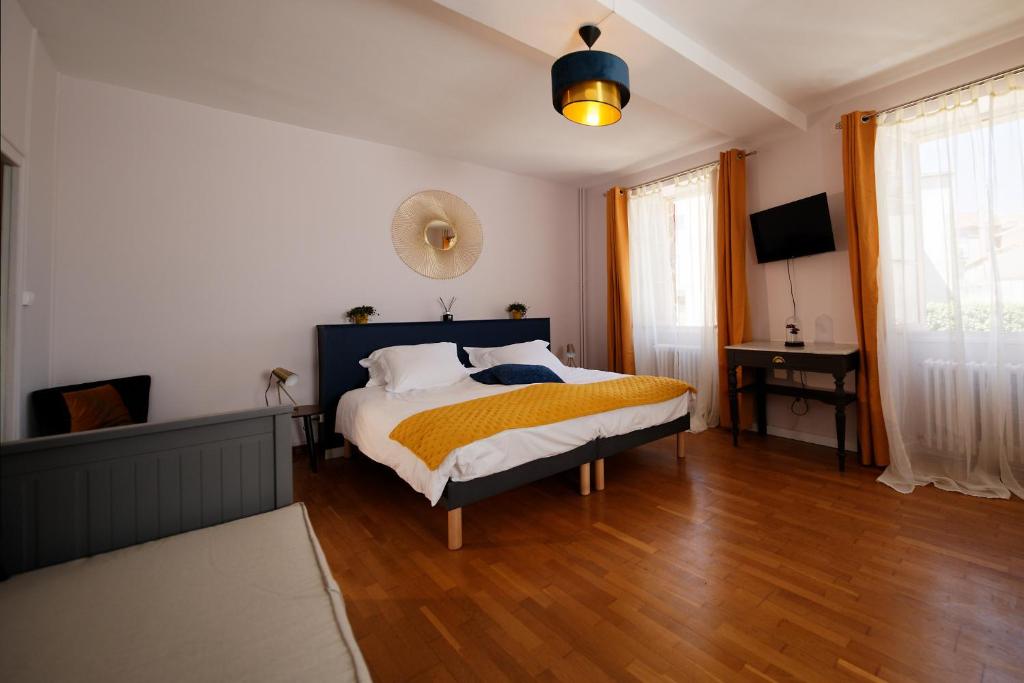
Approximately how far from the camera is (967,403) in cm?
260

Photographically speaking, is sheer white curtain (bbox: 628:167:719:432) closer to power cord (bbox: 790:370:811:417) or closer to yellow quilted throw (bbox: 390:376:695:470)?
power cord (bbox: 790:370:811:417)

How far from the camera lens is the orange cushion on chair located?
2.31 meters

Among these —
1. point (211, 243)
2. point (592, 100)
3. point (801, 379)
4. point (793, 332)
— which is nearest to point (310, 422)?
point (211, 243)

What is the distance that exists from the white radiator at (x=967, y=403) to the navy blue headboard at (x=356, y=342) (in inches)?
130

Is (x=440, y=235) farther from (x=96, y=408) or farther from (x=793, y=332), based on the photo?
(x=793, y=332)

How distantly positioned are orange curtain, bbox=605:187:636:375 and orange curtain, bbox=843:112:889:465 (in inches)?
77.0

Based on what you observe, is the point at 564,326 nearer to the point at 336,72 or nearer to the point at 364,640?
the point at 336,72

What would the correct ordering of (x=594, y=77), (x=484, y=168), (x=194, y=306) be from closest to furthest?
(x=594, y=77)
(x=194, y=306)
(x=484, y=168)

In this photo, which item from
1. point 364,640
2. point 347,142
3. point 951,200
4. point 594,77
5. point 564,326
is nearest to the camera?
point 364,640

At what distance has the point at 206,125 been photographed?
308 cm

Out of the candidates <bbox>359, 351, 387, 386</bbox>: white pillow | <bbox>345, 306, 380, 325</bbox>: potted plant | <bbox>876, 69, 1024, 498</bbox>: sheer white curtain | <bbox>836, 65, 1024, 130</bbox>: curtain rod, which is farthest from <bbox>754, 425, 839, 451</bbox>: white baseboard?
<bbox>345, 306, 380, 325</bbox>: potted plant

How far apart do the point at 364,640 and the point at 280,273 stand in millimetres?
2783

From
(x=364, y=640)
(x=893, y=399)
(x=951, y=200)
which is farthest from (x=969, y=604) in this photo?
(x=951, y=200)

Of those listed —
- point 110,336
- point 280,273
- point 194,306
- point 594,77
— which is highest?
point 594,77
